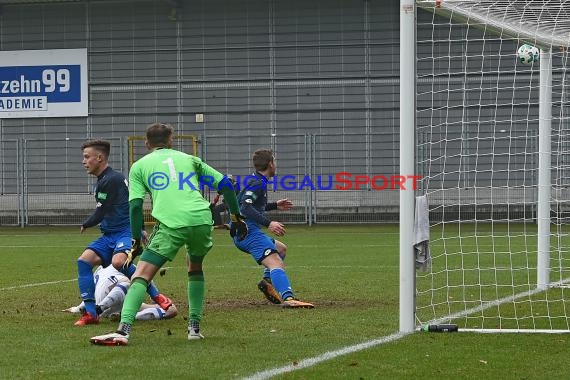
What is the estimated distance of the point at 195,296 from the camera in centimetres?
830

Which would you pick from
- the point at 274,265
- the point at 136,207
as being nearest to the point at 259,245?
the point at 274,265

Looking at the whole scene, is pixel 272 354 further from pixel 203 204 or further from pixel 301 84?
pixel 301 84

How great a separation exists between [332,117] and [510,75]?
5579 mm

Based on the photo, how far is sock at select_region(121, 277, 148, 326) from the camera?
7863 mm

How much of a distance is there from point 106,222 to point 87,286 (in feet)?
2.24

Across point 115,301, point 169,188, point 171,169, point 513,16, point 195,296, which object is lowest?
point 115,301

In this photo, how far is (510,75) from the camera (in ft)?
96.3

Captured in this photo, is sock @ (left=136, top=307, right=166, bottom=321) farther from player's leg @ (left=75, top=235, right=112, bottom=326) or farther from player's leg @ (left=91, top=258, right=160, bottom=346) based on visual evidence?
player's leg @ (left=91, top=258, right=160, bottom=346)

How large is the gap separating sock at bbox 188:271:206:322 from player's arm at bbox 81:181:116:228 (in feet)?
6.17

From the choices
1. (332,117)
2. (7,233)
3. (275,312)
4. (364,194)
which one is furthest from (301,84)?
(275,312)

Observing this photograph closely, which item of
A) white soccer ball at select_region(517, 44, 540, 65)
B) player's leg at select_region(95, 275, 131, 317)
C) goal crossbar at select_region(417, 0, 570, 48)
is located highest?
goal crossbar at select_region(417, 0, 570, 48)

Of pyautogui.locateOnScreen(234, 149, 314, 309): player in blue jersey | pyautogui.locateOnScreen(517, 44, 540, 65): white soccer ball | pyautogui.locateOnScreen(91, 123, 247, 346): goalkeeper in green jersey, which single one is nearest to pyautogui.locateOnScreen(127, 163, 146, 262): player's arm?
pyautogui.locateOnScreen(91, 123, 247, 346): goalkeeper in green jersey

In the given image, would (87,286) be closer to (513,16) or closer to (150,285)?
(150,285)

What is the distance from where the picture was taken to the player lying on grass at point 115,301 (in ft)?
32.1
